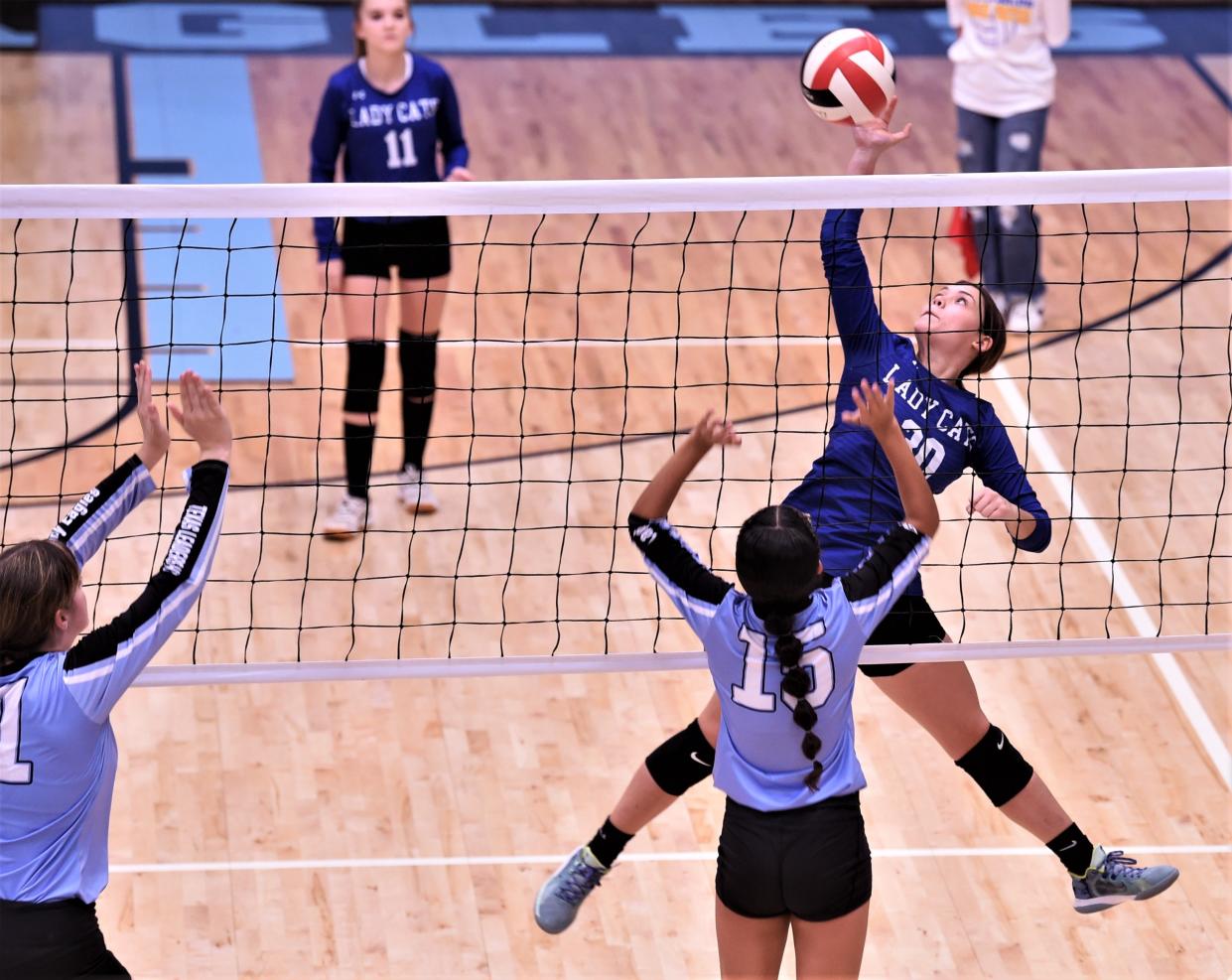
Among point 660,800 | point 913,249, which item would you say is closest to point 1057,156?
point 913,249

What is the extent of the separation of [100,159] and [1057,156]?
5.37 meters

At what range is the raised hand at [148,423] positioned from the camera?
3994 mm

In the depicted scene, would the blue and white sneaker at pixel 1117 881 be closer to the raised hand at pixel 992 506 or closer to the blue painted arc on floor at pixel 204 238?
the raised hand at pixel 992 506

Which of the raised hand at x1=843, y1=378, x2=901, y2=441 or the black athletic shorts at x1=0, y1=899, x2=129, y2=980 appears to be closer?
the black athletic shorts at x1=0, y1=899, x2=129, y2=980

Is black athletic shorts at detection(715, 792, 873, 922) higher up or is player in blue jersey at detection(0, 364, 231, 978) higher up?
player in blue jersey at detection(0, 364, 231, 978)

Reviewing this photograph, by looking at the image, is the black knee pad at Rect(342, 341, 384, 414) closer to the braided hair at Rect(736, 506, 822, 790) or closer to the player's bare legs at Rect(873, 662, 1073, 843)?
the player's bare legs at Rect(873, 662, 1073, 843)

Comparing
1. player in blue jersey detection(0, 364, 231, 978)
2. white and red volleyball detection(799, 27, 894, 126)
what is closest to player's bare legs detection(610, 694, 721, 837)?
player in blue jersey detection(0, 364, 231, 978)

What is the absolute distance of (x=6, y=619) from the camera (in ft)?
11.9

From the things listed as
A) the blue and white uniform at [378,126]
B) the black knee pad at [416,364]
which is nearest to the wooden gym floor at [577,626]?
the black knee pad at [416,364]

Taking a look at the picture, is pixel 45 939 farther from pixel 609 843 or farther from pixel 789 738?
pixel 609 843

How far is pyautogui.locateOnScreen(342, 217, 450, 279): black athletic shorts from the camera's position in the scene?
6.86m

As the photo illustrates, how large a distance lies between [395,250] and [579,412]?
1315mm

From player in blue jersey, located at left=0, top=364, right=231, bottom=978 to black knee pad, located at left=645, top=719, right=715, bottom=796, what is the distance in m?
1.47

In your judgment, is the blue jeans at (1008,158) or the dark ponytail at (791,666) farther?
the blue jeans at (1008,158)
